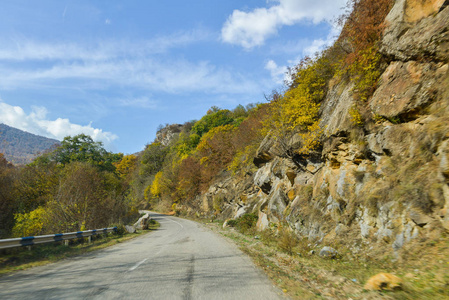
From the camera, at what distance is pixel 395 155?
26.6 feet

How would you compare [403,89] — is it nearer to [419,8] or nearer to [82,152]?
[419,8]

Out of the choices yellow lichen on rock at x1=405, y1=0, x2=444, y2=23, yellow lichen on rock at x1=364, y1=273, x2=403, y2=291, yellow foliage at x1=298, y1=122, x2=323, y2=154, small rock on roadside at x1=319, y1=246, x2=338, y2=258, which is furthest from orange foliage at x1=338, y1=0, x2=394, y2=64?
yellow lichen on rock at x1=364, y1=273, x2=403, y2=291

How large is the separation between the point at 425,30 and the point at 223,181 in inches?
1186

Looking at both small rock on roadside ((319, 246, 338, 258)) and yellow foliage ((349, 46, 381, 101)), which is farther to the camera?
yellow foliage ((349, 46, 381, 101))

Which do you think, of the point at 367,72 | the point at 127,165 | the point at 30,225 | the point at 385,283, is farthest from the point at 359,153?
the point at 127,165

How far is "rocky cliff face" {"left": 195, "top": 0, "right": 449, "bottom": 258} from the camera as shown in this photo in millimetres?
6535

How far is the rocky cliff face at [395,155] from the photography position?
257 inches

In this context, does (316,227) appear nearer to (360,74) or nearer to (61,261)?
(360,74)

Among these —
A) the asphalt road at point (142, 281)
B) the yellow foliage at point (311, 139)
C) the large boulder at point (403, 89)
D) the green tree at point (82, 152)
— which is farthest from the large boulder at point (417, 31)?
the green tree at point (82, 152)

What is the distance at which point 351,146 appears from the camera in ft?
34.7

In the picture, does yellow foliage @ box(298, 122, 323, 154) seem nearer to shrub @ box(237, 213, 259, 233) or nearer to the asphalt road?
shrub @ box(237, 213, 259, 233)

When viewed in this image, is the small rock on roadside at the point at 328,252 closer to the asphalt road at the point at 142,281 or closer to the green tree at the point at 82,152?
the asphalt road at the point at 142,281

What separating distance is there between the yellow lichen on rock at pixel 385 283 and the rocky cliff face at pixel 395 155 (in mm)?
1798

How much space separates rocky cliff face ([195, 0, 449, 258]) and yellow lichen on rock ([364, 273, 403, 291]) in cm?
180
